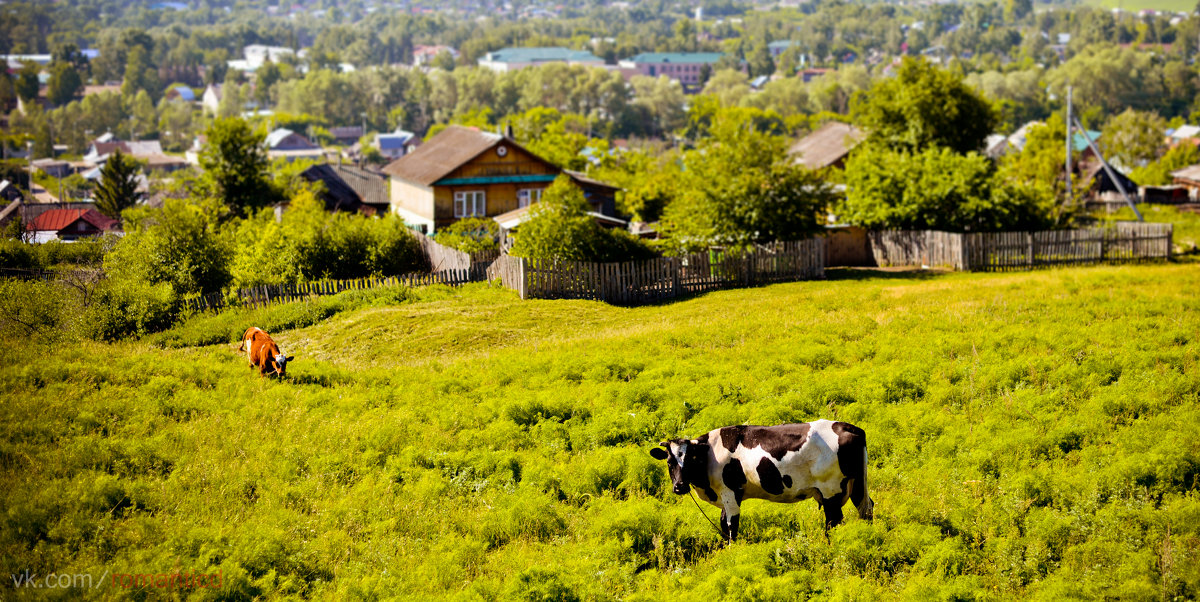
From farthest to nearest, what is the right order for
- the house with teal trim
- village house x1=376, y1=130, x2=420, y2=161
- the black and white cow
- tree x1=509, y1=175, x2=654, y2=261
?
village house x1=376, y1=130, x2=420, y2=161
the house with teal trim
tree x1=509, y1=175, x2=654, y2=261
the black and white cow

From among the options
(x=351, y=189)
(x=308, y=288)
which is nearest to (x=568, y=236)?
(x=308, y=288)

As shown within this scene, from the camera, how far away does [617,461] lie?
14.9m

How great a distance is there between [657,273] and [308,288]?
11.9m

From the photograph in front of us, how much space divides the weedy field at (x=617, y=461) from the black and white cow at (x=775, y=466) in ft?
1.53

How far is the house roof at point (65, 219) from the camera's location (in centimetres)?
5297

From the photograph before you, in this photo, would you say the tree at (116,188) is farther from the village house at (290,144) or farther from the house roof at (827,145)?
the village house at (290,144)

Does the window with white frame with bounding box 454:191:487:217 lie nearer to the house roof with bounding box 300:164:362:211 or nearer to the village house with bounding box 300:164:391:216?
the village house with bounding box 300:164:391:216

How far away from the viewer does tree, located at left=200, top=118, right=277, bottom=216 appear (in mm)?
55469

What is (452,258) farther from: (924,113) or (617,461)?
(617,461)

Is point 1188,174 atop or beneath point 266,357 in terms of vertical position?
atop

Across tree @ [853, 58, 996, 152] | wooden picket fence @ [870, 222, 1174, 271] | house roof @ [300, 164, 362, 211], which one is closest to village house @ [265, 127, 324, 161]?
house roof @ [300, 164, 362, 211]

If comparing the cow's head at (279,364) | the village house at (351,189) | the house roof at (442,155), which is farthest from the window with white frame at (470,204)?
the cow's head at (279,364)

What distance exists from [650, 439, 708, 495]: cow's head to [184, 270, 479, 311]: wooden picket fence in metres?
22.3

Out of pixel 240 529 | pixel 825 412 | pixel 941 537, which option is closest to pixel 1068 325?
pixel 825 412
